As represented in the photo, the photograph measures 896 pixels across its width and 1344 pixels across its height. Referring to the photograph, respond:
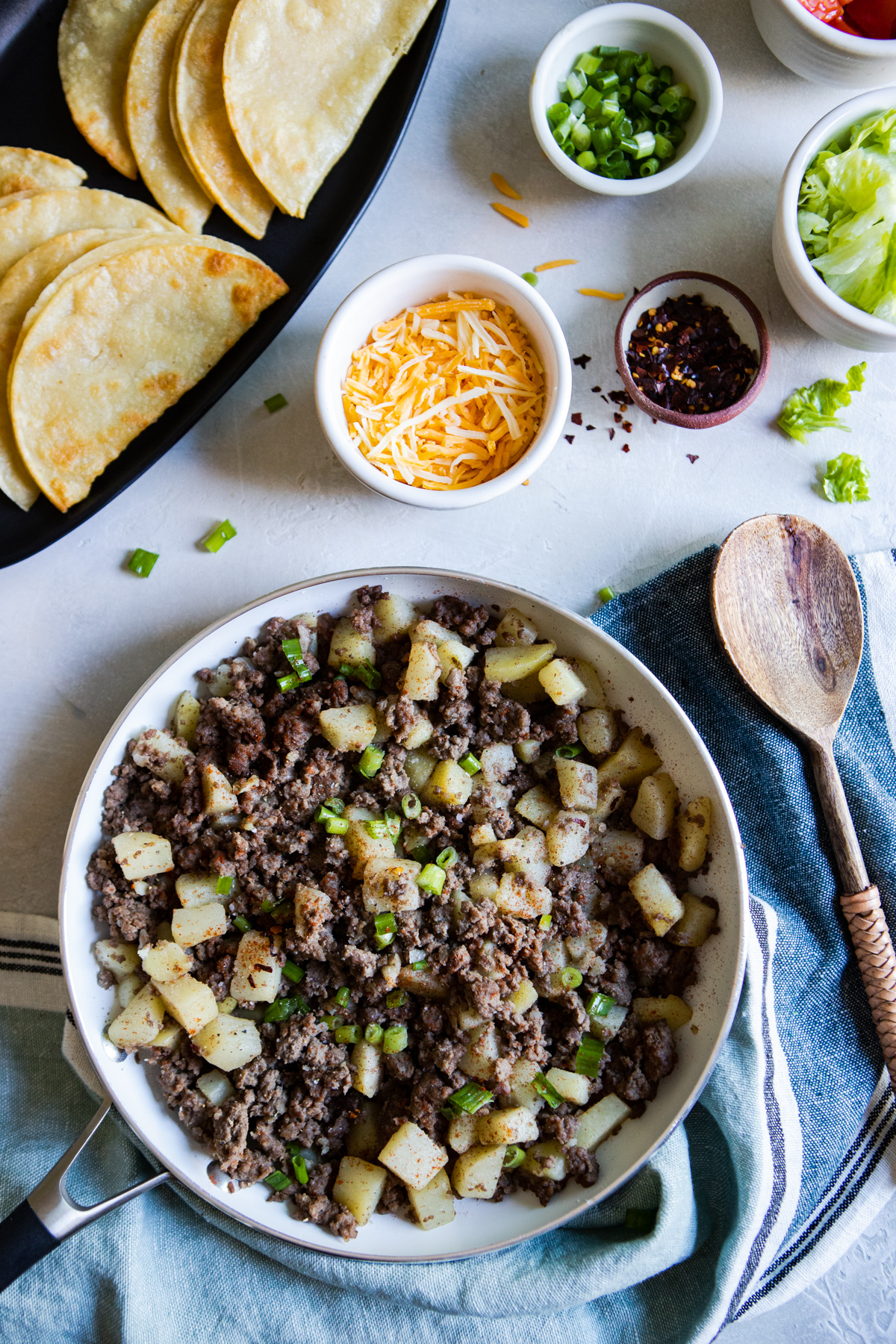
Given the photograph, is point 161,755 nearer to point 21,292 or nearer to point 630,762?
point 630,762

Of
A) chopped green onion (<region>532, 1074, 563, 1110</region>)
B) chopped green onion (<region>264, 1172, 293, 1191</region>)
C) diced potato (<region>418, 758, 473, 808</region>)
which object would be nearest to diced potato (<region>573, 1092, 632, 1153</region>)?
chopped green onion (<region>532, 1074, 563, 1110</region>)

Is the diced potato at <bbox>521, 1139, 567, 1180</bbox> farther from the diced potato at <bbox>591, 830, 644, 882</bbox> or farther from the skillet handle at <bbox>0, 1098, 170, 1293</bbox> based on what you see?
the skillet handle at <bbox>0, 1098, 170, 1293</bbox>

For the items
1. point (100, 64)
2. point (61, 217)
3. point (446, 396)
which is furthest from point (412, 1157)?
point (100, 64)

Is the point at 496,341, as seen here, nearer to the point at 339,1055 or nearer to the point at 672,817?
the point at 672,817

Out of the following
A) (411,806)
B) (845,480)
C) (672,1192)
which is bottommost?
(672,1192)

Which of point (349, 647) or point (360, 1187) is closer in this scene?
point (360, 1187)

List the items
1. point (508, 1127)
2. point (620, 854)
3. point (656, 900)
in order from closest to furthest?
point (508, 1127) → point (656, 900) → point (620, 854)

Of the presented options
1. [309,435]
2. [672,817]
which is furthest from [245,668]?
[672,817]

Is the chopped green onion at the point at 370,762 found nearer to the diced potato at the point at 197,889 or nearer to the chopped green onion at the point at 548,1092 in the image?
the diced potato at the point at 197,889
